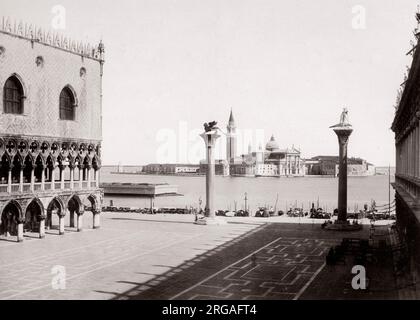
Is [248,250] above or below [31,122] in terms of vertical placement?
below

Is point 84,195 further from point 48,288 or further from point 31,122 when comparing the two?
point 48,288

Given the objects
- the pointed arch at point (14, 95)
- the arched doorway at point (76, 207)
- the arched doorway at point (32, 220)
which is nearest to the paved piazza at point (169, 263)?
the arched doorway at point (76, 207)

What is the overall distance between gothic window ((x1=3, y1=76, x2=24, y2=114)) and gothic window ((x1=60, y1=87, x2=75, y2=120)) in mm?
3775

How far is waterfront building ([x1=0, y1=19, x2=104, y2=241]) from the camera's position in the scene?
31.9 m

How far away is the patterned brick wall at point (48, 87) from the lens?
32.0 m

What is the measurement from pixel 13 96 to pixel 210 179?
1642cm

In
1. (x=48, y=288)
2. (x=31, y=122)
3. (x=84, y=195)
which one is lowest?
(x=48, y=288)

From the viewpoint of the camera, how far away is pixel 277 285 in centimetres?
2081

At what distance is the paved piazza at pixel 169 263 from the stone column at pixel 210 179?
9.77 feet

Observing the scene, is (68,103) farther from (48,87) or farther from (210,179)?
(210,179)

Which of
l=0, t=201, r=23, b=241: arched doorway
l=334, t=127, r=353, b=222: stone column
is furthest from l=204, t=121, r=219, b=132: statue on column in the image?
l=0, t=201, r=23, b=241: arched doorway

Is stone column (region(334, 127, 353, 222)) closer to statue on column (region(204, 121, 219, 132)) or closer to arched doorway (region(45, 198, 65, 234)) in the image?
statue on column (region(204, 121, 219, 132))
